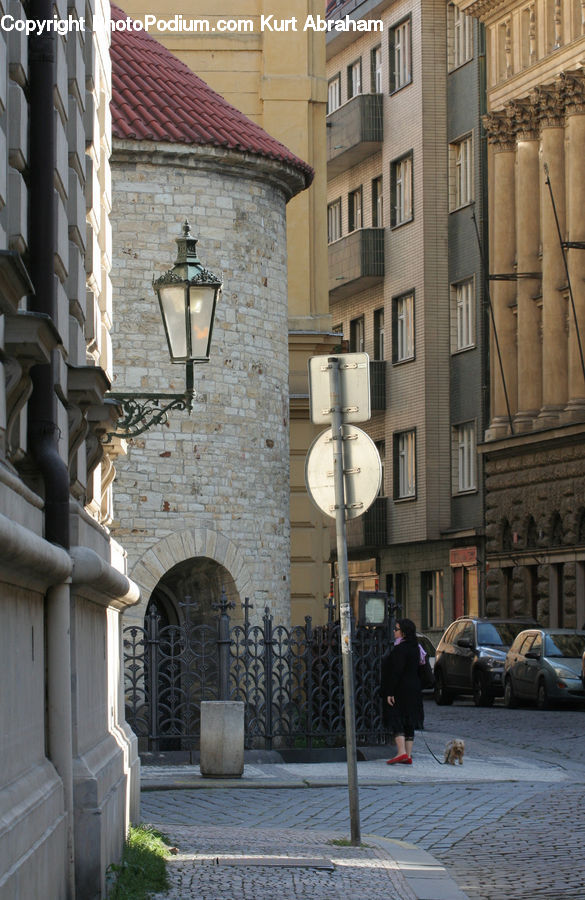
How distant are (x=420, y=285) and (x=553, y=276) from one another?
336 inches

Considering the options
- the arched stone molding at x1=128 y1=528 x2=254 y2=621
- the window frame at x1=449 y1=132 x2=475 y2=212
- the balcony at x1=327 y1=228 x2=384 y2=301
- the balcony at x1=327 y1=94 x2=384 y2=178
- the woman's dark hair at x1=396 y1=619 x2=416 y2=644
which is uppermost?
the balcony at x1=327 y1=94 x2=384 y2=178

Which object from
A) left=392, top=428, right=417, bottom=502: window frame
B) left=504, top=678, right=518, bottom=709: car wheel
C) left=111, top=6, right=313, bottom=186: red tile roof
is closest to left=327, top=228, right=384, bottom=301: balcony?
left=392, top=428, right=417, bottom=502: window frame

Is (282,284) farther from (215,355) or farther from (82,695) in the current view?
(82,695)

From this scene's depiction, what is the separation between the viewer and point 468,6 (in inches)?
2058

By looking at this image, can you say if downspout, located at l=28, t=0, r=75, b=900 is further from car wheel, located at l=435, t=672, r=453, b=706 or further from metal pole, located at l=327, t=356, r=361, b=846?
car wheel, located at l=435, t=672, r=453, b=706

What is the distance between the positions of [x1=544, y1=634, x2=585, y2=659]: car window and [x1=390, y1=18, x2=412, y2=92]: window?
25.6 m

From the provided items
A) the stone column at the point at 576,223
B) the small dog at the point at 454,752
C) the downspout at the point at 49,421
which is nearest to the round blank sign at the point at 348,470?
the downspout at the point at 49,421

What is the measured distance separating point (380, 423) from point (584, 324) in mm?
13482

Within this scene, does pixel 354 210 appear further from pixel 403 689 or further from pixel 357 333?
pixel 403 689

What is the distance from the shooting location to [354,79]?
6153 cm

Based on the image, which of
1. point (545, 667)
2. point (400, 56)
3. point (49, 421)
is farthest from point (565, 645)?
point (400, 56)

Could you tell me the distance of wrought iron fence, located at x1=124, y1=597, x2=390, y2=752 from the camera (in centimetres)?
2184

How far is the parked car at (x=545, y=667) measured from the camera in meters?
33.6

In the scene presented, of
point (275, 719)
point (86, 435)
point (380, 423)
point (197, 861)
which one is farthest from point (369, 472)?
point (380, 423)
